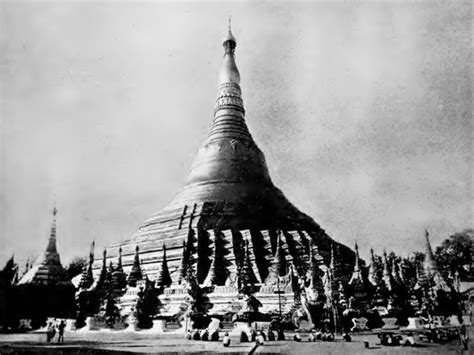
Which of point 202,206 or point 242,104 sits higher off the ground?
point 242,104

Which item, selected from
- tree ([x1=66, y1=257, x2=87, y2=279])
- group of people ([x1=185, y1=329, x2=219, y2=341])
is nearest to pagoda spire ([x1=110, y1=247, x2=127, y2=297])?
group of people ([x1=185, y1=329, x2=219, y2=341])

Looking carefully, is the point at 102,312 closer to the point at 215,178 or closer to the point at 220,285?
the point at 220,285

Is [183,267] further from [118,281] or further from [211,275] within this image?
[118,281]

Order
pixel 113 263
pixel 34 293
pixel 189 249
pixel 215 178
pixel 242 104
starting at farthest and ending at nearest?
pixel 242 104 < pixel 215 178 < pixel 113 263 < pixel 189 249 < pixel 34 293

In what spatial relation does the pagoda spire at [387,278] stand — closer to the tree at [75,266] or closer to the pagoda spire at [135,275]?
the pagoda spire at [135,275]

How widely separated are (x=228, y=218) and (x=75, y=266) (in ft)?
69.9

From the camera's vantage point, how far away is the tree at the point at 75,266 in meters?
40.2

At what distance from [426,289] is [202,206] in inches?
541

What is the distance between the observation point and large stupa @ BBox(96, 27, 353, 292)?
2589 centimetres

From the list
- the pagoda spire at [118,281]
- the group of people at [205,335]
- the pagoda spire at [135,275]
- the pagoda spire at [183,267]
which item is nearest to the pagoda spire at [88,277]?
the pagoda spire at [118,281]

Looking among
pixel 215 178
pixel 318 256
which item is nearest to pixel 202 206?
pixel 215 178

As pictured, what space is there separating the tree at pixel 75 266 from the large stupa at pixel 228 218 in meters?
11.3

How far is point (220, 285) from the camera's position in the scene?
2344 centimetres

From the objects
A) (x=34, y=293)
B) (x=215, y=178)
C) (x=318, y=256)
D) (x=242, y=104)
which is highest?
(x=242, y=104)
